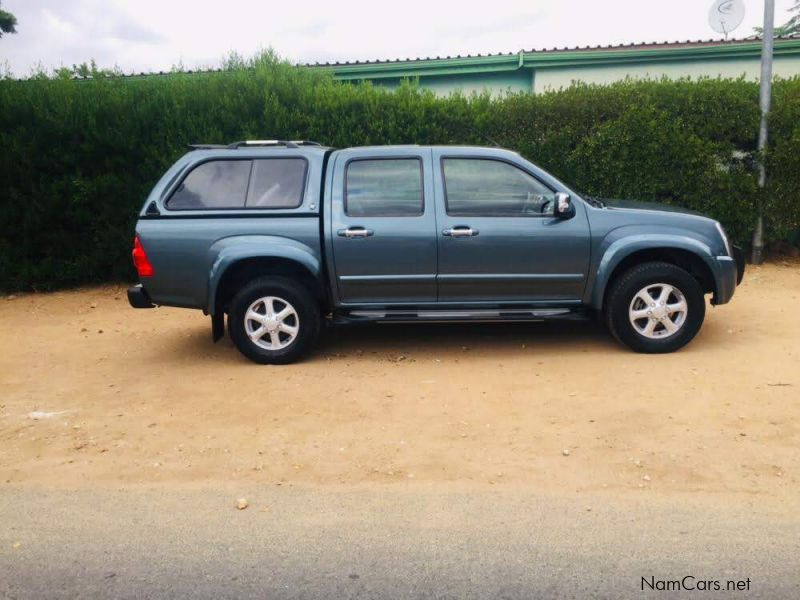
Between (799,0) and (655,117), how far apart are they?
26.2 metres

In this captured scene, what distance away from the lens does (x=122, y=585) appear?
133 inches

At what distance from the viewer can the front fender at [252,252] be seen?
6.69m

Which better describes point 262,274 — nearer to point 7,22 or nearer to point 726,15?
point 726,15

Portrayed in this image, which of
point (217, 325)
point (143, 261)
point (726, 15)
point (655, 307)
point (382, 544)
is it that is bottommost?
point (382, 544)

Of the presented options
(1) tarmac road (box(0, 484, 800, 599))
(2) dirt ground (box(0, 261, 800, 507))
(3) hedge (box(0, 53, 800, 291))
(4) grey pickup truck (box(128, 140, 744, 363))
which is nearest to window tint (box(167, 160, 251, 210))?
(4) grey pickup truck (box(128, 140, 744, 363))

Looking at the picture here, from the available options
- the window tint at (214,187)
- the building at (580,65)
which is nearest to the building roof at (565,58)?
the building at (580,65)

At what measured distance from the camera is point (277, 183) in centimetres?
698

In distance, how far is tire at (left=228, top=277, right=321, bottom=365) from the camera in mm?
6781

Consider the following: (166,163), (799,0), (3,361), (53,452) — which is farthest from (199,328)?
(799,0)

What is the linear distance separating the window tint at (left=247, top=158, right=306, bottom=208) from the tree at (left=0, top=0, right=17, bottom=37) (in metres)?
14.4

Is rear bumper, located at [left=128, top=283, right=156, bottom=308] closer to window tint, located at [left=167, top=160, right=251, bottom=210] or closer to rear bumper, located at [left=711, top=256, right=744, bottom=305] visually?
window tint, located at [left=167, top=160, right=251, bottom=210]

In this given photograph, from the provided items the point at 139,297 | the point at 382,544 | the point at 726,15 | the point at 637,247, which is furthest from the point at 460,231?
the point at 726,15

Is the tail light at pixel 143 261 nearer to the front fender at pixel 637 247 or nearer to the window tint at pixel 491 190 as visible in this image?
the window tint at pixel 491 190

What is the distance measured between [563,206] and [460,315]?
1266mm
